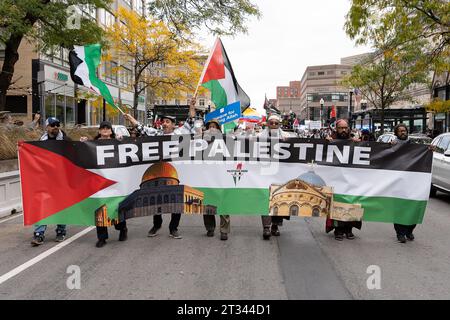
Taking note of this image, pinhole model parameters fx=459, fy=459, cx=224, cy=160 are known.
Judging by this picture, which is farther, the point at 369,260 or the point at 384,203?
the point at 384,203

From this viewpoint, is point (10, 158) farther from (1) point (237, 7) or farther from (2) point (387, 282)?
(1) point (237, 7)

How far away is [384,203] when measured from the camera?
6879 mm

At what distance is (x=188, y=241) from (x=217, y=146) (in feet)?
5.00

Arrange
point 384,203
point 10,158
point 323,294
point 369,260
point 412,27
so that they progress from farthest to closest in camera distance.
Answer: point 412,27
point 10,158
point 384,203
point 369,260
point 323,294

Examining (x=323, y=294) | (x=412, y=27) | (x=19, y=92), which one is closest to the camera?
(x=323, y=294)

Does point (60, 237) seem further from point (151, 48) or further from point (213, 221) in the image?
point (151, 48)

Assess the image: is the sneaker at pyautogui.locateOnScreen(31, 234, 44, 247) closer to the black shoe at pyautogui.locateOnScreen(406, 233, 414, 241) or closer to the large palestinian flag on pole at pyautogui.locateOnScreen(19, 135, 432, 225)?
the large palestinian flag on pole at pyautogui.locateOnScreen(19, 135, 432, 225)

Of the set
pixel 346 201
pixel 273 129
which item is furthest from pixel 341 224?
pixel 273 129

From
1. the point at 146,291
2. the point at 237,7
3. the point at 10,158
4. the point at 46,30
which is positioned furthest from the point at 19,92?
the point at 146,291

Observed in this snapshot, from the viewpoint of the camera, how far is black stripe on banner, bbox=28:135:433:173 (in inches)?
270

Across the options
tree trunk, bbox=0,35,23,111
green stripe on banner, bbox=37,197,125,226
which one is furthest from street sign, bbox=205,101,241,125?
tree trunk, bbox=0,35,23,111

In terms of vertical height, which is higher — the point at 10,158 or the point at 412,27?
the point at 412,27

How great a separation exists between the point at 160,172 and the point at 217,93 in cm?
245

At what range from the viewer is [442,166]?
11242 mm
